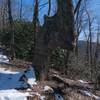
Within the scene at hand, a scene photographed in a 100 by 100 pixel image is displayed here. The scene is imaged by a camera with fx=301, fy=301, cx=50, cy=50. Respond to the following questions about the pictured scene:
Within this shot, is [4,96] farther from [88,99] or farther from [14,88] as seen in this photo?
[88,99]

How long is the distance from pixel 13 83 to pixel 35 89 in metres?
0.74

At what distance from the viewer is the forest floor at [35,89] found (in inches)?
333

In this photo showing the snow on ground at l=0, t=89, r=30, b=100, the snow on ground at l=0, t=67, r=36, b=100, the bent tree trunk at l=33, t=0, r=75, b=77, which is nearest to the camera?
the snow on ground at l=0, t=89, r=30, b=100

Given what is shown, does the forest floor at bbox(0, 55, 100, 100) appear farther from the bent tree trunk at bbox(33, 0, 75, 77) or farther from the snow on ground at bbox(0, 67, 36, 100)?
the bent tree trunk at bbox(33, 0, 75, 77)

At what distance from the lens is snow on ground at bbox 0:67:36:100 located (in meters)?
8.12

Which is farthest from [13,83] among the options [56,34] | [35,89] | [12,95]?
[56,34]

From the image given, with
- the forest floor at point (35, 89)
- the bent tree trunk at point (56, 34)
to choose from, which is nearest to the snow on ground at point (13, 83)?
the forest floor at point (35, 89)

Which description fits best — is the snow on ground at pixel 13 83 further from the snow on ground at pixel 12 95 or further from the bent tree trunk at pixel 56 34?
the bent tree trunk at pixel 56 34

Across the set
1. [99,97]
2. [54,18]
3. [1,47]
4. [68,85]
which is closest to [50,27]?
[54,18]

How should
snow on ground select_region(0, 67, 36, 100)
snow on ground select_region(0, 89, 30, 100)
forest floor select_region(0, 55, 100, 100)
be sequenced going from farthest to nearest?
forest floor select_region(0, 55, 100, 100), snow on ground select_region(0, 67, 36, 100), snow on ground select_region(0, 89, 30, 100)

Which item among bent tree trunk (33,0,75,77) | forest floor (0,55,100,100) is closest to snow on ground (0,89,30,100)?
forest floor (0,55,100,100)

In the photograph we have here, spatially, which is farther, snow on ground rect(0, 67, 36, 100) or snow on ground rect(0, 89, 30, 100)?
snow on ground rect(0, 67, 36, 100)

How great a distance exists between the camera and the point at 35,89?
9258 mm

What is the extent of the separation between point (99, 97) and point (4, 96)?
409cm
